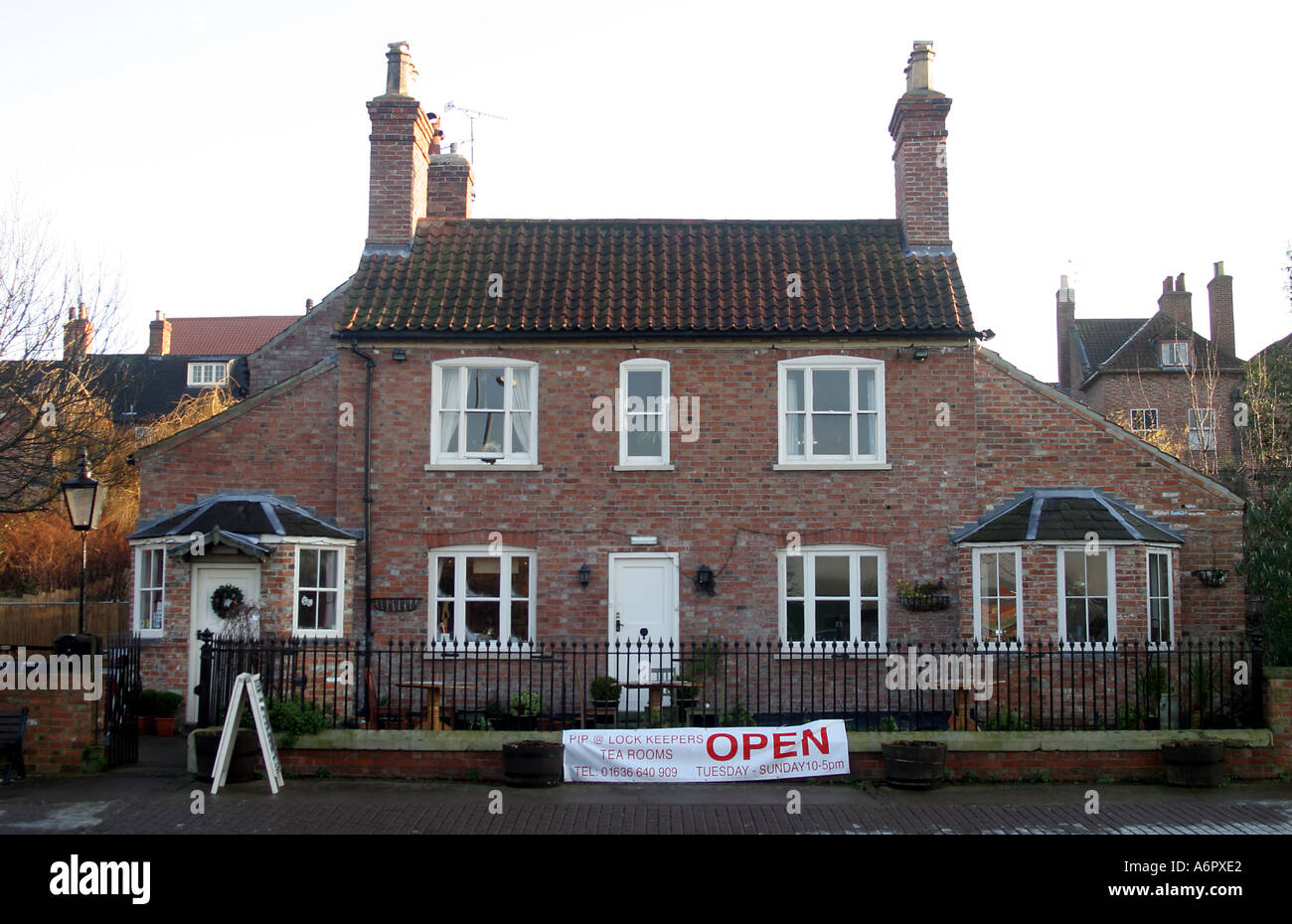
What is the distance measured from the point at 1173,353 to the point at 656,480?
34.9 m

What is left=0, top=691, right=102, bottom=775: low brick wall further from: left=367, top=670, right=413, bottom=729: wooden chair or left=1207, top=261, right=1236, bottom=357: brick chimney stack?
left=1207, top=261, right=1236, bottom=357: brick chimney stack

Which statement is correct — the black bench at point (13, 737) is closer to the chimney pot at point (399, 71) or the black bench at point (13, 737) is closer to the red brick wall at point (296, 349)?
the red brick wall at point (296, 349)

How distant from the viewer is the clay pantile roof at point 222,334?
58.0 m

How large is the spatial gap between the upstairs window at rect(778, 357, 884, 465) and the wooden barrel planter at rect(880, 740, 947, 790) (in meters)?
5.89

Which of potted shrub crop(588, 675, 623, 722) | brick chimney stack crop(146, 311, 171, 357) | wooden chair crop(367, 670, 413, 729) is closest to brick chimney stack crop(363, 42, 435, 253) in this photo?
wooden chair crop(367, 670, 413, 729)

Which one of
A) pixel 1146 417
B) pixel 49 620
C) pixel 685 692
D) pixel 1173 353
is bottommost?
pixel 685 692

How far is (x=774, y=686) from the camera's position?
1619cm

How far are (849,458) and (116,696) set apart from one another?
10.6m

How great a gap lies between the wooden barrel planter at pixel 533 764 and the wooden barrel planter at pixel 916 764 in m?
3.64

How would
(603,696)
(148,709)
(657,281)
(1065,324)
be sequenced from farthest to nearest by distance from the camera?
(1065,324) < (657,281) < (148,709) < (603,696)

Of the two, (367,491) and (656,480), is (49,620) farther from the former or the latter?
(656,480)

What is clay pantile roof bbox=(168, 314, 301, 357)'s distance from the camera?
58031mm

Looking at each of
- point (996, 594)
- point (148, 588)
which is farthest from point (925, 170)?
point (148, 588)

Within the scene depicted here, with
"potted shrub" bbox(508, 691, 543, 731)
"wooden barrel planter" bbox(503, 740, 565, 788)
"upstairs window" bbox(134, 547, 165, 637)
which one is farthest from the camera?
"upstairs window" bbox(134, 547, 165, 637)
